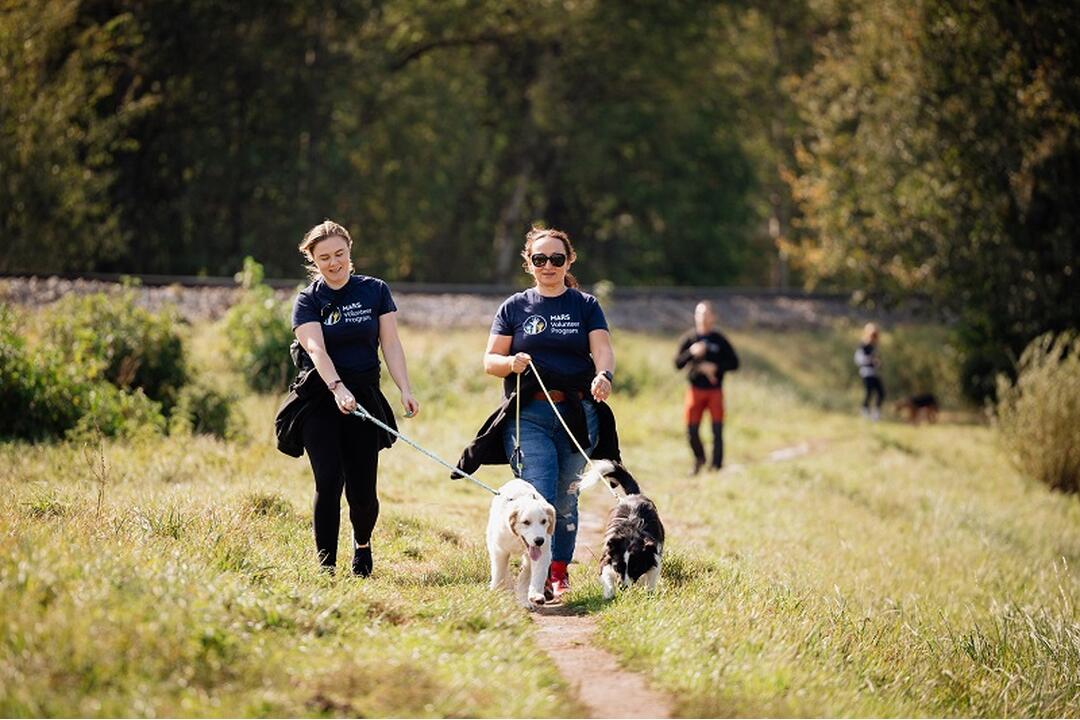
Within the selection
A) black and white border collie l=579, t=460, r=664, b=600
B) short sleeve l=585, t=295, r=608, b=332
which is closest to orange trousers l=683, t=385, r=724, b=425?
black and white border collie l=579, t=460, r=664, b=600

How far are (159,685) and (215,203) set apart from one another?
1120 inches

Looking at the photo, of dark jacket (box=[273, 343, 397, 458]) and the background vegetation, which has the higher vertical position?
the background vegetation

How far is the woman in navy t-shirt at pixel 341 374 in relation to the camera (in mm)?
7262

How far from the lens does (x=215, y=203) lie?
31.9 metres

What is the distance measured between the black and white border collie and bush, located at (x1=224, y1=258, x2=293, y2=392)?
9.87m

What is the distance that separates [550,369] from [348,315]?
1307mm

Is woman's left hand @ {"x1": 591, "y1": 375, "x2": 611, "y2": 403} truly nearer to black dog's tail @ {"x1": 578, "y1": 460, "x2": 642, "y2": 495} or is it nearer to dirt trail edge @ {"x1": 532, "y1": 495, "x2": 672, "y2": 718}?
black dog's tail @ {"x1": 578, "y1": 460, "x2": 642, "y2": 495}

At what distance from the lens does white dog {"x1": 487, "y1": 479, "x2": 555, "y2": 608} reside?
6.95 m

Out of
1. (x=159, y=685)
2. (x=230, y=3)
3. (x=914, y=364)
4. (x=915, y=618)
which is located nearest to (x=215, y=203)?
(x=230, y=3)

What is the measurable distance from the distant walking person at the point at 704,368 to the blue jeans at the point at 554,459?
6.74 m

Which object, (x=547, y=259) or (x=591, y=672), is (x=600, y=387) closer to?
(x=547, y=259)

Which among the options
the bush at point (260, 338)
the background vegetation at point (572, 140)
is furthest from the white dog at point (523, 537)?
the background vegetation at point (572, 140)

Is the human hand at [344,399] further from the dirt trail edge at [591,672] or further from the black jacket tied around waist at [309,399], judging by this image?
the dirt trail edge at [591,672]

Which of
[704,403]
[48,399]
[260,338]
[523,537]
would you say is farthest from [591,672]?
[260,338]
